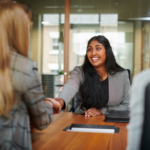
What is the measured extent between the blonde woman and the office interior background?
3.68 metres

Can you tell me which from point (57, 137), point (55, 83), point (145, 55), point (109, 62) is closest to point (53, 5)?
point (55, 83)

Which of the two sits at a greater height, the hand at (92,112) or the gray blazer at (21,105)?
the gray blazer at (21,105)

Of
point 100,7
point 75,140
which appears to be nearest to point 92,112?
point 75,140

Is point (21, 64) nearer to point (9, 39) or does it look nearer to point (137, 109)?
point (9, 39)

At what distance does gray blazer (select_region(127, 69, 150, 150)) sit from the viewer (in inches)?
25.3

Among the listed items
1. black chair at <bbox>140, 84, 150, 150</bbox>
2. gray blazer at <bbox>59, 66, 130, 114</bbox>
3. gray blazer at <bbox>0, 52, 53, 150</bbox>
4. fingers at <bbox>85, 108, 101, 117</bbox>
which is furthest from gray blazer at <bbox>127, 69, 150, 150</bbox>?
gray blazer at <bbox>59, 66, 130, 114</bbox>

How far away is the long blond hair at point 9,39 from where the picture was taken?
83 centimetres

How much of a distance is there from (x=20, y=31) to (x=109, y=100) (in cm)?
135

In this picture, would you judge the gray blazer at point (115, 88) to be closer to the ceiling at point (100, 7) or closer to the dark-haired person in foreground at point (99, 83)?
the dark-haired person in foreground at point (99, 83)

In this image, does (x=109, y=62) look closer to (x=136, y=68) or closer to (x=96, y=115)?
(x=96, y=115)

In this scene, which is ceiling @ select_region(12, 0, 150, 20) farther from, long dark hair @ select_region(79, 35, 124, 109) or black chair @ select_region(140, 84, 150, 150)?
black chair @ select_region(140, 84, 150, 150)

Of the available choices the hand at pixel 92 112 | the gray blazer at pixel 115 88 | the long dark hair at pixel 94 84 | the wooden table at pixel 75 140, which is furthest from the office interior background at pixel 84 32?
the wooden table at pixel 75 140

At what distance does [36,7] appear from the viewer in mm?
4719

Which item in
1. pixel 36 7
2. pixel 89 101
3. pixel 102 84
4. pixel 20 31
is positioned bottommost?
pixel 89 101
